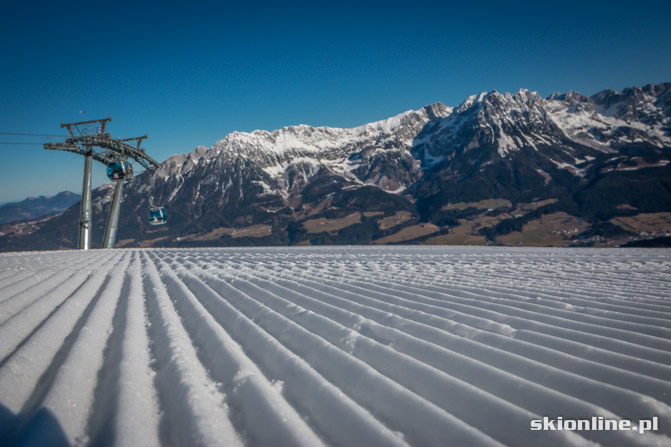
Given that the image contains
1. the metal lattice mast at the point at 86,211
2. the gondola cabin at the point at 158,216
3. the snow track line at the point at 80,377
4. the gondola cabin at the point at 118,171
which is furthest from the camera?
the gondola cabin at the point at 158,216

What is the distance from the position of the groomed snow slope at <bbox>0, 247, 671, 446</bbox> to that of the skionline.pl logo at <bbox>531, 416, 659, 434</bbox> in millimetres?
42

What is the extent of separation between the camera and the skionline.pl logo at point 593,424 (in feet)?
6.55

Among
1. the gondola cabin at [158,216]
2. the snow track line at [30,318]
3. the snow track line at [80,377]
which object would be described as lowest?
the snow track line at [80,377]

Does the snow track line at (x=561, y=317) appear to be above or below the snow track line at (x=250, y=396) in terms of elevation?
below

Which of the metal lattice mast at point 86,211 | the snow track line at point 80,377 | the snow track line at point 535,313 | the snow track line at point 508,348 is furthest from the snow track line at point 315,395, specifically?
the metal lattice mast at point 86,211

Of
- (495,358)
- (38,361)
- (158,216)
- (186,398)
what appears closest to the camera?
(186,398)

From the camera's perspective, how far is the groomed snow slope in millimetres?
1924

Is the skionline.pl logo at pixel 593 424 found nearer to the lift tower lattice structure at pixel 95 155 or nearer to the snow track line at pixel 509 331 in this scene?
the snow track line at pixel 509 331

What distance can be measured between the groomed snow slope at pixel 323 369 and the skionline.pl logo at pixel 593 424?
1.7 inches

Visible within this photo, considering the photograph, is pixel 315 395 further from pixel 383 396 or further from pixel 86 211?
pixel 86 211

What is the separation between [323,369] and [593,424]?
1889mm

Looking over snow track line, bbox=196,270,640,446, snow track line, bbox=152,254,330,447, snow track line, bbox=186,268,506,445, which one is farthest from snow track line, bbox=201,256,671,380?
snow track line, bbox=152,254,330,447

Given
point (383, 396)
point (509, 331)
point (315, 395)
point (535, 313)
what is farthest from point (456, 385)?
point (535, 313)

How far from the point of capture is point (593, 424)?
2.04 metres
